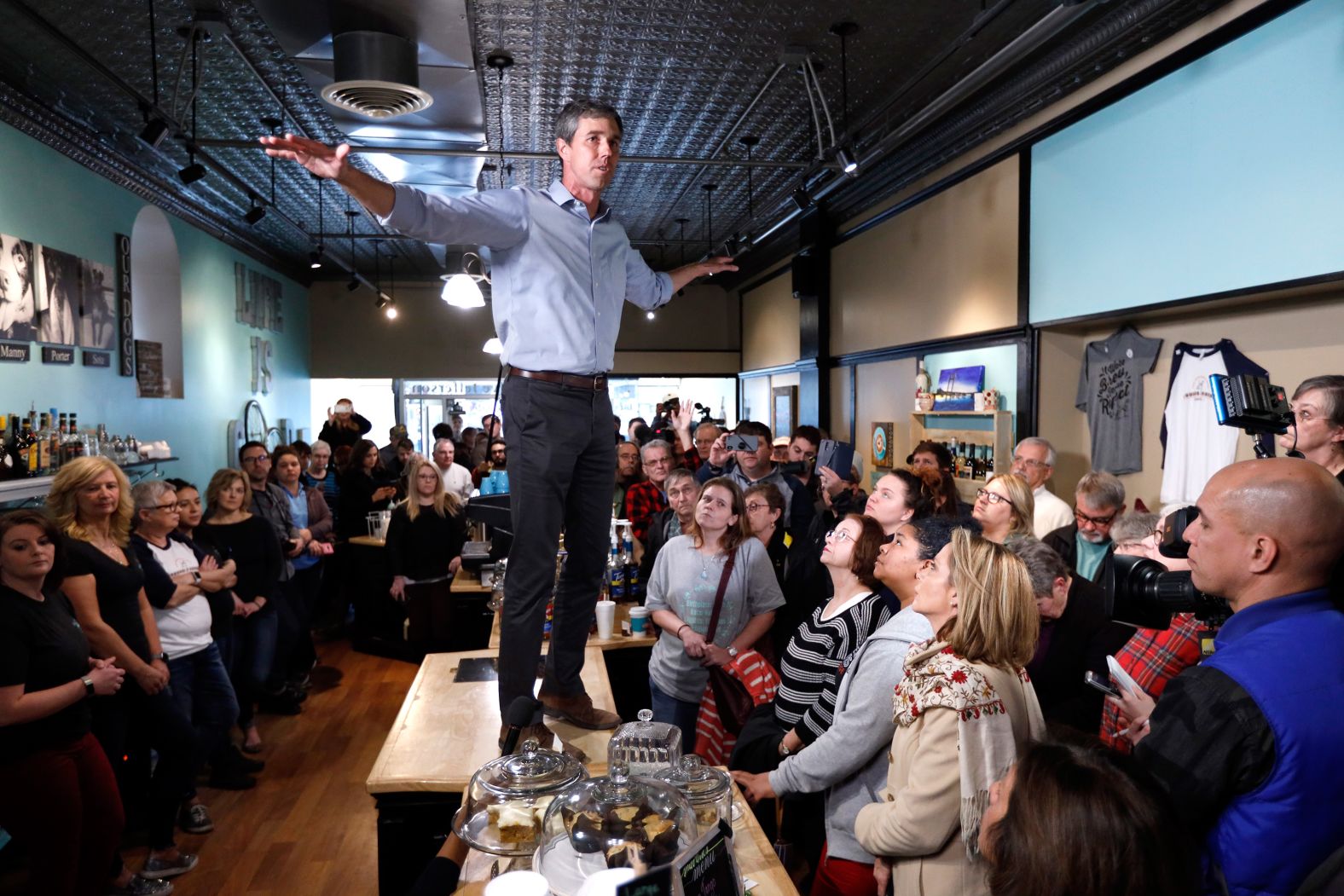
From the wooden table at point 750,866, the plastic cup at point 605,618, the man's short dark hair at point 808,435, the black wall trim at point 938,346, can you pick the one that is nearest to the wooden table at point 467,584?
the plastic cup at point 605,618

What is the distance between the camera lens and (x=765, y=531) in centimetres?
397

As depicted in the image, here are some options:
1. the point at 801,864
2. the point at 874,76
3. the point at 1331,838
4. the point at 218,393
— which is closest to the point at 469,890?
the point at 1331,838

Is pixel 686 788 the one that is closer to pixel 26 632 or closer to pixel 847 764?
pixel 847 764

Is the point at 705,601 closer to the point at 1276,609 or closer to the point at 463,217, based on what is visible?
the point at 463,217

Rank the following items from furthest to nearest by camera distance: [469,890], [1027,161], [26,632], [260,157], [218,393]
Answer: [218,393] → [260,157] → [1027,161] → [26,632] → [469,890]

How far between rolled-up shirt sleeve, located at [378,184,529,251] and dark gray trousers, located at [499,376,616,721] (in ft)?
1.12

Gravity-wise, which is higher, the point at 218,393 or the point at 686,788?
the point at 218,393

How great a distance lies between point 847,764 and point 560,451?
1.04 meters

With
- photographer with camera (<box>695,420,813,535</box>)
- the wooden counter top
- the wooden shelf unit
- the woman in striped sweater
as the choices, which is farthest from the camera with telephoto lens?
the wooden shelf unit

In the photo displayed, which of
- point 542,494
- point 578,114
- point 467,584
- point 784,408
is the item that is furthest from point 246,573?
point 784,408

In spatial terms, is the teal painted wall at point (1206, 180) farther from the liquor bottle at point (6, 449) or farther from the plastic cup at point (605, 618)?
the liquor bottle at point (6, 449)

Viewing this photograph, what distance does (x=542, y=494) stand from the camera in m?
2.13

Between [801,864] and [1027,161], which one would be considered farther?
[1027,161]

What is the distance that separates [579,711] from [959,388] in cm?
461
